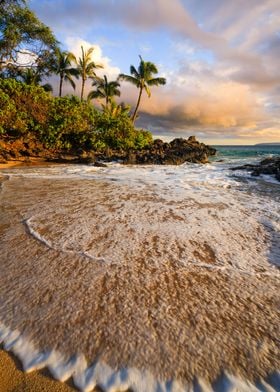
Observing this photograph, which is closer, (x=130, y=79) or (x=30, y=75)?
(x=30, y=75)

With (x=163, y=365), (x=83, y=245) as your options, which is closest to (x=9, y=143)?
(x=83, y=245)

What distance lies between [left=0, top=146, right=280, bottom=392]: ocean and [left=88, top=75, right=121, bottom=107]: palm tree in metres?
29.7

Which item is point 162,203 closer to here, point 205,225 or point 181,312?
point 205,225

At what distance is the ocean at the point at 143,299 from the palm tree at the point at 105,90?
29.7 m

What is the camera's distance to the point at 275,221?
502cm

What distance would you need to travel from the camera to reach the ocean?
1.78 metres

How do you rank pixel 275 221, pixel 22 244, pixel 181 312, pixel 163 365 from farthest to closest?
1. pixel 275 221
2. pixel 22 244
3. pixel 181 312
4. pixel 163 365

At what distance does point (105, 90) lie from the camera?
31500 mm

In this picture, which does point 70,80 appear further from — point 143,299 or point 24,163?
point 143,299

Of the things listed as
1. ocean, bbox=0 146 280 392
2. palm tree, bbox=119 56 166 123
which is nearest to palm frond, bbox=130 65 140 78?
palm tree, bbox=119 56 166 123

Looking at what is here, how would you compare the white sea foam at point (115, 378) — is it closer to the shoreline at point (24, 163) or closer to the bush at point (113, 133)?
the shoreline at point (24, 163)

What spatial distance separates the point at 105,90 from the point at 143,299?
108ft

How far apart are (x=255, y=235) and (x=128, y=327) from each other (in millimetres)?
3021

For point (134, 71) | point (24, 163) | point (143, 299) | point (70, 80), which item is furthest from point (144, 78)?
point (143, 299)
